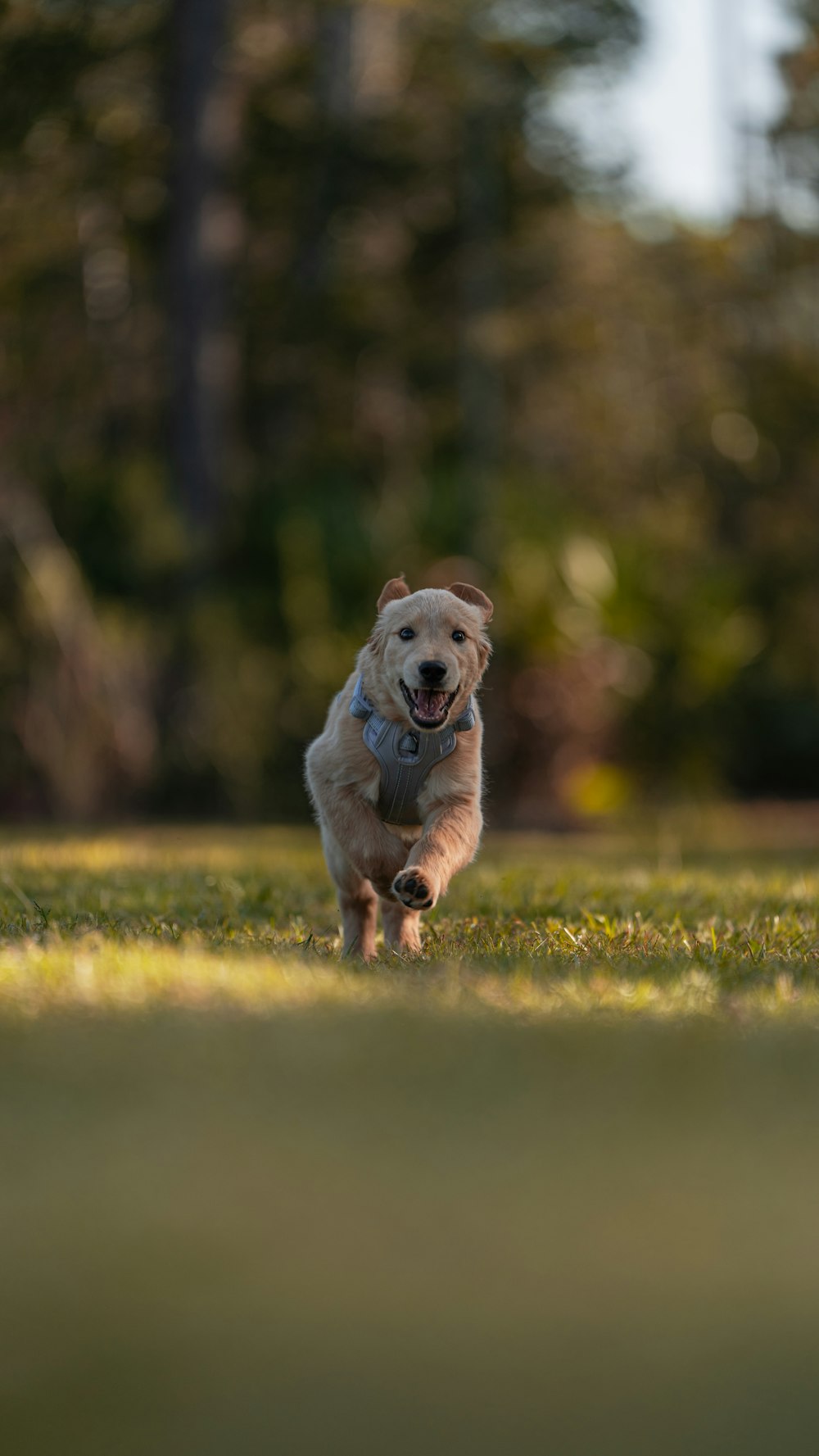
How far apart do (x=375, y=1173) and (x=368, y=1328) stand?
1.62 ft

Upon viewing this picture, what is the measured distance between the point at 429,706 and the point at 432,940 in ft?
3.51

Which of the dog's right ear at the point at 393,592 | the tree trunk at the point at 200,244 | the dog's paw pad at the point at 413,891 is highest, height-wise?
the tree trunk at the point at 200,244

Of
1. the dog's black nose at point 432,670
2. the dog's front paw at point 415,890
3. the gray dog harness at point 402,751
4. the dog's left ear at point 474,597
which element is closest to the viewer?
the dog's front paw at point 415,890

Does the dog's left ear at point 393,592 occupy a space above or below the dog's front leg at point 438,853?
above

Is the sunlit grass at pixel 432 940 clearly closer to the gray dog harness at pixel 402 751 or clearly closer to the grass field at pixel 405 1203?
the grass field at pixel 405 1203

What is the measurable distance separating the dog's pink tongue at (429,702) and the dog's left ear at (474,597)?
1.35 ft

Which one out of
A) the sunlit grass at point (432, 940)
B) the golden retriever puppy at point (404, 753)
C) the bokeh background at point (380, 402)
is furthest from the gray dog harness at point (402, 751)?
the bokeh background at point (380, 402)

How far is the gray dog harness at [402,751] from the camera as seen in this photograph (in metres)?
4.97

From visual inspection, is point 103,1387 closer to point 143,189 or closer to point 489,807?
point 489,807

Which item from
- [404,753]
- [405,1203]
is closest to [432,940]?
[404,753]

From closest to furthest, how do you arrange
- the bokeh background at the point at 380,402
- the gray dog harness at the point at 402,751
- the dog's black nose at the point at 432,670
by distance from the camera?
1. the dog's black nose at the point at 432,670
2. the gray dog harness at the point at 402,751
3. the bokeh background at the point at 380,402

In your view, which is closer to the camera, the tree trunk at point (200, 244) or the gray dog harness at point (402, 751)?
the gray dog harness at point (402, 751)

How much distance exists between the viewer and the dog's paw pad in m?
4.45

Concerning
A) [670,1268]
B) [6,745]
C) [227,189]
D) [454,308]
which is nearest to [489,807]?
[6,745]
